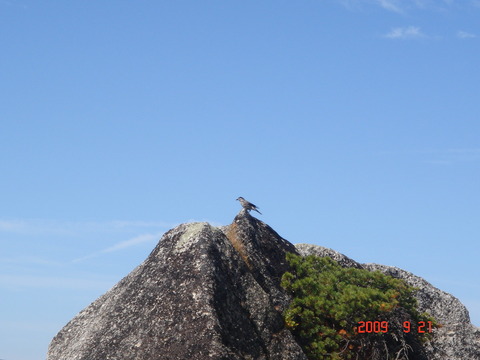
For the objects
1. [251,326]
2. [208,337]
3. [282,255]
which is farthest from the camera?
[282,255]

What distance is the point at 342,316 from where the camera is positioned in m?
19.1

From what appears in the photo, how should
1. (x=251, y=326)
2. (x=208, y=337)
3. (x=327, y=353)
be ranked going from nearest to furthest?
(x=208, y=337) → (x=251, y=326) → (x=327, y=353)

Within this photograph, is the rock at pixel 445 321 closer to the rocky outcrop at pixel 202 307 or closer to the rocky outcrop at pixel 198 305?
the rocky outcrop at pixel 202 307

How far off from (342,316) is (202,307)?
4532 millimetres

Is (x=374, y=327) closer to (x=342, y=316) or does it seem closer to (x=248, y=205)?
(x=342, y=316)

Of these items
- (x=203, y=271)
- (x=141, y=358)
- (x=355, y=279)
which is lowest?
(x=141, y=358)

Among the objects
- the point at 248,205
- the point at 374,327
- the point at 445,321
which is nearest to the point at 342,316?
the point at 374,327

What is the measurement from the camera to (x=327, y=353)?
18.8m

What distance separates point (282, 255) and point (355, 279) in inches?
99.6

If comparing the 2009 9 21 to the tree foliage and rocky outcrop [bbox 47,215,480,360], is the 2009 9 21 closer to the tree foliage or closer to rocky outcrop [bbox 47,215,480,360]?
the tree foliage

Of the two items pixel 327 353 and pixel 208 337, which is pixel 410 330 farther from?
pixel 208 337

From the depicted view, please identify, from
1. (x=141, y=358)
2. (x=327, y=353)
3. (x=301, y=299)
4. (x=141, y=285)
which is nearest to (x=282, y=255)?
(x=301, y=299)

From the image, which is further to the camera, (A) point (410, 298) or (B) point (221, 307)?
(A) point (410, 298)

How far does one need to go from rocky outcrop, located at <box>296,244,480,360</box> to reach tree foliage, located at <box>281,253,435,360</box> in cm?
64
